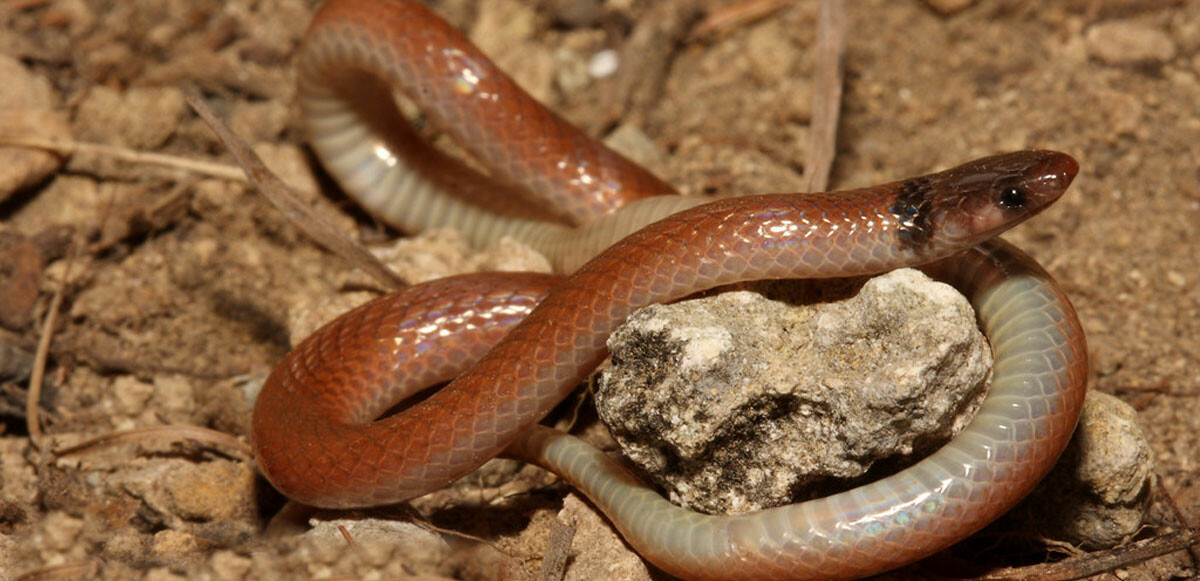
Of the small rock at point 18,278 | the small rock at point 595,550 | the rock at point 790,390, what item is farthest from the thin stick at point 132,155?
the rock at point 790,390

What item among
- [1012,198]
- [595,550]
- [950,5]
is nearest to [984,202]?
[1012,198]

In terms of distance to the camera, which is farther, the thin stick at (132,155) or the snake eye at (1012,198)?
the thin stick at (132,155)

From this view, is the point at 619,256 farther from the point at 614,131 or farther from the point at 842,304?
the point at 614,131

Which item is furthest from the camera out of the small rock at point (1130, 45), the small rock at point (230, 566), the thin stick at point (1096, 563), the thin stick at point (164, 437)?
the small rock at point (1130, 45)

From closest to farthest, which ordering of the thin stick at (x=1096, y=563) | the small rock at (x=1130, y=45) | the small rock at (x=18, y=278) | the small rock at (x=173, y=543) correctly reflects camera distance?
the thin stick at (x=1096, y=563) → the small rock at (x=173, y=543) → the small rock at (x=18, y=278) → the small rock at (x=1130, y=45)

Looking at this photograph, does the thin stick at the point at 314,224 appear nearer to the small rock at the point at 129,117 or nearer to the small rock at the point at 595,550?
the small rock at the point at 129,117

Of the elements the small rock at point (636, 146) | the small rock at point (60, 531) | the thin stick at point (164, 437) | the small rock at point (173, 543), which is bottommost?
the small rock at point (173, 543)

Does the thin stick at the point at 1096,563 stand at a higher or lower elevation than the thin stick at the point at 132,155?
lower
